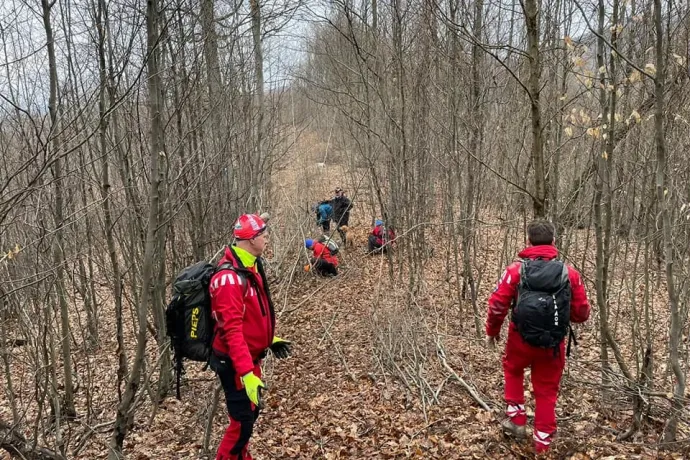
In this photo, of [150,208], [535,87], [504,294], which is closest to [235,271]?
[150,208]

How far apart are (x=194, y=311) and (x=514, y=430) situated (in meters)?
2.70

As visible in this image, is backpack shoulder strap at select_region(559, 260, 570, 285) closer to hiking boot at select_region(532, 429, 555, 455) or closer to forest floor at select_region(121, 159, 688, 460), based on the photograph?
forest floor at select_region(121, 159, 688, 460)

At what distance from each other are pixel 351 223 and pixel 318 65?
5.64 m

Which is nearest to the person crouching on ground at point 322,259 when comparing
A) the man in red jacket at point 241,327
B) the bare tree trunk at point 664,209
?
the man in red jacket at point 241,327

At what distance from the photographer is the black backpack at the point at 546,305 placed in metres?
3.22

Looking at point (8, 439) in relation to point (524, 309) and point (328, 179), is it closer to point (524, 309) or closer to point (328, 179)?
point (524, 309)

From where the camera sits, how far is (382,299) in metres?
6.57

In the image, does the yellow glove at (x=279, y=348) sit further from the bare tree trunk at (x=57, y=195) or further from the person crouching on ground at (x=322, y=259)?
the person crouching on ground at (x=322, y=259)

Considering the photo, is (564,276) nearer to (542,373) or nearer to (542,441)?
(542,373)

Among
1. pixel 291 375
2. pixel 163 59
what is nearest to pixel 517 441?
pixel 291 375

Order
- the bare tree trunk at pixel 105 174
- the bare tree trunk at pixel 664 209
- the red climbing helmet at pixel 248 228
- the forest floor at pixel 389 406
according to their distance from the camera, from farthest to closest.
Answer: the bare tree trunk at pixel 105 174 < the forest floor at pixel 389 406 < the red climbing helmet at pixel 248 228 < the bare tree trunk at pixel 664 209

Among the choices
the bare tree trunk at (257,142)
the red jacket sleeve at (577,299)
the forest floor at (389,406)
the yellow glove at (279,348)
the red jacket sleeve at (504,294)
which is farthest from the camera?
the bare tree trunk at (257,142)

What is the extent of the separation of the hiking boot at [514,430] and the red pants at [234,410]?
207 cm

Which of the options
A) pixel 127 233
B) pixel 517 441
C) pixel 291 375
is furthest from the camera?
pixel 291 375
